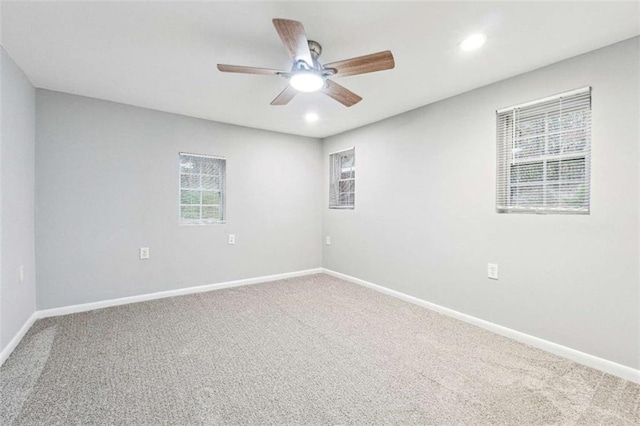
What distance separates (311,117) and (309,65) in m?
1.88

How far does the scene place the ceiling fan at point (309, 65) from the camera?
161 cm

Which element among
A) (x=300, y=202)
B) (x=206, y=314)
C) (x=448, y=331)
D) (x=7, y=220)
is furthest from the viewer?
(x=300, y=202)

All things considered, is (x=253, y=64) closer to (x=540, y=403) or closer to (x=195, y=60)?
(x=195, y=60)

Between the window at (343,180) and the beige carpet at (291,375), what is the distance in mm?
1988

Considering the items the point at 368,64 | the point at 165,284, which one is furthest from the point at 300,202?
the point at 368,64

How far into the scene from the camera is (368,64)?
1.85 metres

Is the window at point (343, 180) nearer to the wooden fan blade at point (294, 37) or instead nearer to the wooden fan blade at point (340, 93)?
the wooden fan blade at point (340, 93)

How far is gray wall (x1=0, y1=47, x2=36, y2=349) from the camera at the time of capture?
7.25 feet

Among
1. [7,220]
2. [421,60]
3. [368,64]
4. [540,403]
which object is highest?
[421,60]

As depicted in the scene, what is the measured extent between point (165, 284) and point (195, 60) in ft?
8.69

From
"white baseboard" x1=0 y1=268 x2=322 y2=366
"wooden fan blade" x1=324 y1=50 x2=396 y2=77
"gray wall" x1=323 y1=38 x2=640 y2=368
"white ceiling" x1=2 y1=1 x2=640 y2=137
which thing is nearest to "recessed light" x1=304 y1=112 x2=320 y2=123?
"white ceiling" x1=2 y1=1 x2=640 y2=137

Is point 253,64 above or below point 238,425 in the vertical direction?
above

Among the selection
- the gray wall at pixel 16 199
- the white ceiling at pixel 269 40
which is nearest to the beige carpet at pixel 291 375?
the gray wall at pixel 16 199

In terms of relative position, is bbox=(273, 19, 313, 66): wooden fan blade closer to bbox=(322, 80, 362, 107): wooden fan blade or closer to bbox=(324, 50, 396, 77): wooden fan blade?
bbox=(324, 50, 396, 77): wooden fan blade
